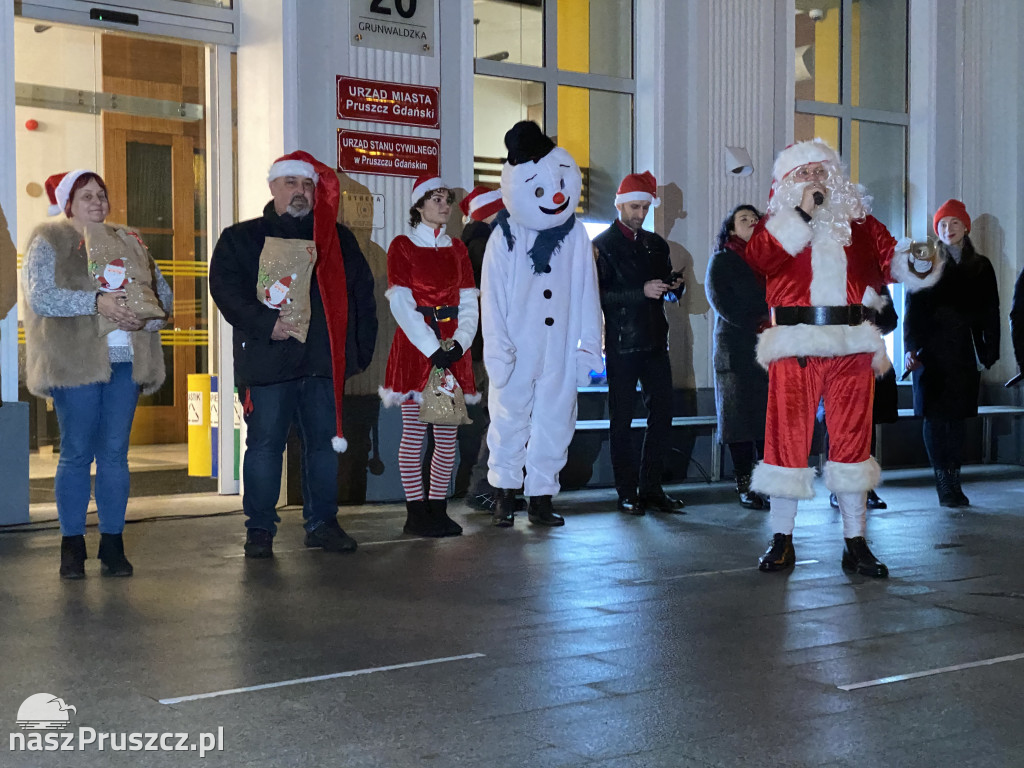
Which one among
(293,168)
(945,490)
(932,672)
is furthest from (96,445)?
(945,490)

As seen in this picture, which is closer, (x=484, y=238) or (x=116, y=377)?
(x=116, y=377)

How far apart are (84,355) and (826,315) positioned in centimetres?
308

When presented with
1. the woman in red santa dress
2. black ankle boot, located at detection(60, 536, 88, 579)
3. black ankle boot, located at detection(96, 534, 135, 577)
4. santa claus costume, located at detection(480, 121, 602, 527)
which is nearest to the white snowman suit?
santa claus costume, located at detection(480, 121, 602, 527)

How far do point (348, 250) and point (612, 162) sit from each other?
13.6 feet

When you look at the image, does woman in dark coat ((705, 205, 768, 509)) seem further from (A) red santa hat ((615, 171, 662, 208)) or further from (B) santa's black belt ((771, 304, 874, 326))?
(B) santa's black belt ((771, 304, 874, 326))

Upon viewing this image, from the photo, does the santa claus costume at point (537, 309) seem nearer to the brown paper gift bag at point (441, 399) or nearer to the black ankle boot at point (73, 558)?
the brown paper gift bag at point (441, 399)

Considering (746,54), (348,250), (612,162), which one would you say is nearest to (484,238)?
(348,250)

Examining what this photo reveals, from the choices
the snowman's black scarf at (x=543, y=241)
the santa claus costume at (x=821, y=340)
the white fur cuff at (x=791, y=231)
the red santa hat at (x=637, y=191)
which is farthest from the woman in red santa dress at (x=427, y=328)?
the white fur cuff at (x=791, y=231)

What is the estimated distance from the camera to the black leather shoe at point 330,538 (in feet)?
20.6

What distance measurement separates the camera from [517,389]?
22.7 feet

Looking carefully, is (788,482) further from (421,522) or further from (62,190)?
(62,190)

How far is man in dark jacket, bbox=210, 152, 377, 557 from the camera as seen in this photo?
6.07 m

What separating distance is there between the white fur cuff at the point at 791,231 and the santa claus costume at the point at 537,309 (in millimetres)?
1540

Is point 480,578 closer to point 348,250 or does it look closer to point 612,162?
point 348,250
